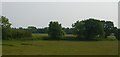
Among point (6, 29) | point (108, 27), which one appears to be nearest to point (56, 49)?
point (6, 29)

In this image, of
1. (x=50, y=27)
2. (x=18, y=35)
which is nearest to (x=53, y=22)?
(x=50, y=27)

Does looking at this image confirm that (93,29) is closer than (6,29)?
No

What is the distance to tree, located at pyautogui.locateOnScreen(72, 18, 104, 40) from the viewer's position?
249 feet

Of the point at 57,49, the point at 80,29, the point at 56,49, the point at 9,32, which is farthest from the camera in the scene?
the point at 80,29

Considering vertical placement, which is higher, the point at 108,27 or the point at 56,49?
the point at 108,27

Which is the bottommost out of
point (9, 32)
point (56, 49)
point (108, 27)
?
point (56, 49)

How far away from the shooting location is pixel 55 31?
7750 centimetres

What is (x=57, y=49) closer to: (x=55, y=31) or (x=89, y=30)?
(x=55, y=31)

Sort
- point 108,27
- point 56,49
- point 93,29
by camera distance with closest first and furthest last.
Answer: point 56,49 < point 93,29 < point 108,27

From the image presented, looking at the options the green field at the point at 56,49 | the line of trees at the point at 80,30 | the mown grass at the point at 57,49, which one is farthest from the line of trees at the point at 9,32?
the mown grass at the point at 57,49

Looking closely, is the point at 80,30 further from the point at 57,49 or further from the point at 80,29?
the point at 57,49

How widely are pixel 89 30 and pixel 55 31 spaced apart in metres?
10.4

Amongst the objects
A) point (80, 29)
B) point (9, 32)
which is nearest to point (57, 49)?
point (9, 32)

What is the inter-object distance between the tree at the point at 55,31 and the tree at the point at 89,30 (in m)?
5.59
